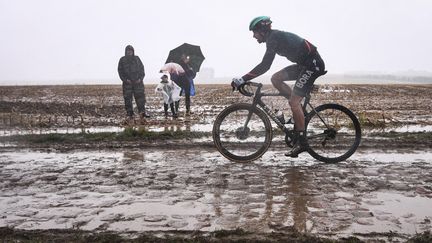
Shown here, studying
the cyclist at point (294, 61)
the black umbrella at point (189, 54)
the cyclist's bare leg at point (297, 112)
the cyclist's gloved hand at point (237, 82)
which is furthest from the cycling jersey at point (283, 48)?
the black umbrella at point (189, 54)

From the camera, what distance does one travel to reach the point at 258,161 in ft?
21.0

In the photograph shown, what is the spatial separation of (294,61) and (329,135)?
1346 mm

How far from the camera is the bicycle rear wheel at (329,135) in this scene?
6.29 metres

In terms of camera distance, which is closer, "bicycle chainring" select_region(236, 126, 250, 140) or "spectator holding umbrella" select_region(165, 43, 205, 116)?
"bicycle chainring" select_region(236, 126, 250, 140)

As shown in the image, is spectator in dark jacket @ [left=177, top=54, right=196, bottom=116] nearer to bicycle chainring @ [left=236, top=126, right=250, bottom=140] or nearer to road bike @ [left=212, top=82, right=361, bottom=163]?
road bike @ [left=212, top=82, right=361, bottom=163]

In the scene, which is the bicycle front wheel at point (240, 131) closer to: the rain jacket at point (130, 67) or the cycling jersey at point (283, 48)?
the cycling jersey at point (283, 48)

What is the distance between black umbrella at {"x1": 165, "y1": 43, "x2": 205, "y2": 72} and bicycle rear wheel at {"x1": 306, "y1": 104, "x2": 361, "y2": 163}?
26.2 ft

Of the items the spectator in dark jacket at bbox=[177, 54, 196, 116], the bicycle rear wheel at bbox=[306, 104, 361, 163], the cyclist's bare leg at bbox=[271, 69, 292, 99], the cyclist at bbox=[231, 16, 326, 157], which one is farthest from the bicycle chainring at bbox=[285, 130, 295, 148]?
the spectator in dark jacket at bbox=[177, 54, 196, 116]

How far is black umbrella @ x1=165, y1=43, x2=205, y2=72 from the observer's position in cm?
1399

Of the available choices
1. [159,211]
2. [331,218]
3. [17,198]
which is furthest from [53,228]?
[331,218]

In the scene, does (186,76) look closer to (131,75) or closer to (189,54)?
(189,54)

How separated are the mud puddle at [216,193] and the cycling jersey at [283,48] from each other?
146cm

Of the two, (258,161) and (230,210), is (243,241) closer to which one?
(230,210)

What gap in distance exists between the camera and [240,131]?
21.3 ft
